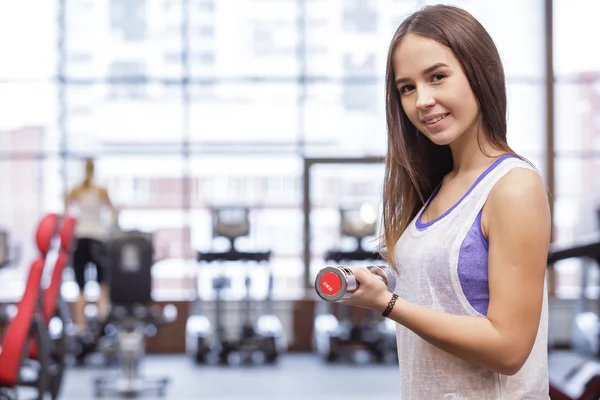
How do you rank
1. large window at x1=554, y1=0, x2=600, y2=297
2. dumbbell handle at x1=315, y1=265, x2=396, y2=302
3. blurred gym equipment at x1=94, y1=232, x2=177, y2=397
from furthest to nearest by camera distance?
large window at x1=554, y1=0, x2=600, y2=297
blurred gym equipment at x1=94, y1=232, x2=177, y2=397
dumbbell handle at x1=315, y1=265, x2=396, y2=302

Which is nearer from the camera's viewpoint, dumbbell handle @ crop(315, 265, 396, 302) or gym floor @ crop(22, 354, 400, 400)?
dumbbell handle @ crop(315, 265, 396, 302)

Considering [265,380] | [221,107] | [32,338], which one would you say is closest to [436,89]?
[32,338]

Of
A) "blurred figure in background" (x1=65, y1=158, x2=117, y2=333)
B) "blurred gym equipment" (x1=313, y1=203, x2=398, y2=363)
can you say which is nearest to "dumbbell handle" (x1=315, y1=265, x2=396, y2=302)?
"blurred gym equipment" (x1=313, y1=203, x2=398, y2=363)

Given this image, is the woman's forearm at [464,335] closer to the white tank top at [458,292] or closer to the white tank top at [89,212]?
the white tank top at [458,292]

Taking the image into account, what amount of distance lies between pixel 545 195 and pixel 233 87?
700 centimetres

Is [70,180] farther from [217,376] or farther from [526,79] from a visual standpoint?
[526,79]

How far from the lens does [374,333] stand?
6.84 meters

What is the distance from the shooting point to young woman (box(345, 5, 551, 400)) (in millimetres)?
1057

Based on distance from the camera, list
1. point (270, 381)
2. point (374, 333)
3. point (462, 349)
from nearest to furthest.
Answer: point (462, 349), point (270, 381), point (374, 333)

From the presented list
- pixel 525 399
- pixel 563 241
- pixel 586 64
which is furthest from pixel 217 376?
pixel 525 399

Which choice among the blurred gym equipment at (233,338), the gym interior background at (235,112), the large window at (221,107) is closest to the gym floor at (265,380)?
the blurred gym equipment at (233,338)

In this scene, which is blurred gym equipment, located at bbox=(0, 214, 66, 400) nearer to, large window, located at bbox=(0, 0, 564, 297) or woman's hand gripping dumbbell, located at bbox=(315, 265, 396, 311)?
woman's hand gripping dumbbell, located at bbox=(315, 265, 396, 311)

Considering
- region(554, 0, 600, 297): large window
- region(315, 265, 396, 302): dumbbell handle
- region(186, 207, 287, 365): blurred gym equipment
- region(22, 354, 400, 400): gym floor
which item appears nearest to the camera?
region(315, 265, 396, 302): dumbbell handle

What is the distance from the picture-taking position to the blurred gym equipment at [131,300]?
5246mm
